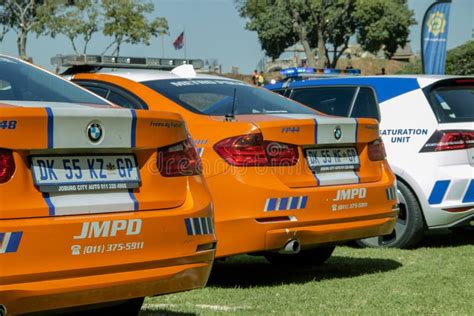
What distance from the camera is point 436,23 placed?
1873 cm

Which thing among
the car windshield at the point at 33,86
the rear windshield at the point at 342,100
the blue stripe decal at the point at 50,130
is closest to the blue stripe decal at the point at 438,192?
the rear windshield at the point at 342,100

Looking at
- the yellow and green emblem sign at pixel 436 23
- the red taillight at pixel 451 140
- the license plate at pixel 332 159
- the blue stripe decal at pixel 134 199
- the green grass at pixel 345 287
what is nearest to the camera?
the blue stripe decal at pixel 134 199

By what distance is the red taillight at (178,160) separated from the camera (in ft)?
12.4

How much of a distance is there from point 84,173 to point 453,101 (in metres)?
4.61

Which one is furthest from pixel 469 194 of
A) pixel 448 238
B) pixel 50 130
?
pixel 50 130

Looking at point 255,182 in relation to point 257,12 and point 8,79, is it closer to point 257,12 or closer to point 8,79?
point 8,79

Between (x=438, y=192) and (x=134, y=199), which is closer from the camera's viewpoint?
(x=134, y=199)

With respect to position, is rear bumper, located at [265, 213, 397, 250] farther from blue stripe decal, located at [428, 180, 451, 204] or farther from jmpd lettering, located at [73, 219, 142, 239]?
jmpd lettering, located at [73, 219, 142, 239]

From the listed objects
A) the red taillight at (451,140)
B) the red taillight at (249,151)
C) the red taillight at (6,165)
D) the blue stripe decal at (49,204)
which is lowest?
the red taillight at (451,140)

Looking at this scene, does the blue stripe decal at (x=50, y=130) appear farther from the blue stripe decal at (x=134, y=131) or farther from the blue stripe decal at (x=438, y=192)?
the blue stripe decal at (x=438, y=192)

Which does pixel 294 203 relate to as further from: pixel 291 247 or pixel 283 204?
pixel 291 247

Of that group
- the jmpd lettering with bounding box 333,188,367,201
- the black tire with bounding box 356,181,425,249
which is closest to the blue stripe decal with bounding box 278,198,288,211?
the jmpd lettering with bounding box 333,188,367,201

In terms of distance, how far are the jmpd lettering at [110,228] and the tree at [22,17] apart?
4323 centimetres

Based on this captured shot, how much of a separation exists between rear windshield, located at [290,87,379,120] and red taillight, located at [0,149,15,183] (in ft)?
15.6
